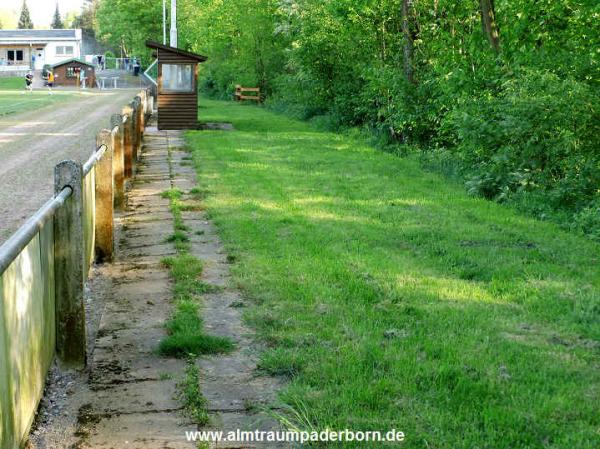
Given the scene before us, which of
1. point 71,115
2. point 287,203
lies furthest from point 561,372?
point 71,115

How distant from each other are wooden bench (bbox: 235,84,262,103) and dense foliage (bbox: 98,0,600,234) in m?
16.8

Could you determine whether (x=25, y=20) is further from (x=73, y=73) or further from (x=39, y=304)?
(x=39, y=304)

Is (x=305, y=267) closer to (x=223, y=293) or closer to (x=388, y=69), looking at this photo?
(x=223, y=293)

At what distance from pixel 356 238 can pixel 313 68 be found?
1944cm

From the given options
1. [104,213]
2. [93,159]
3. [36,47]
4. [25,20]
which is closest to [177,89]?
[104,213]

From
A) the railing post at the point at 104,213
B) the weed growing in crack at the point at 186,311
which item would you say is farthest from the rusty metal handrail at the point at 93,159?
the weed growing in crack at the point at 186,311

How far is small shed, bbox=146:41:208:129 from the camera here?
87.9 feet

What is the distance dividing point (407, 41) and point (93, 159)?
13670 millimetres

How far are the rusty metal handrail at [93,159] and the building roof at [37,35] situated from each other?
4026 inches

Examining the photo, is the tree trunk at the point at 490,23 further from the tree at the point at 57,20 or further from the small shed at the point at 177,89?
the tree at the point at 57,20

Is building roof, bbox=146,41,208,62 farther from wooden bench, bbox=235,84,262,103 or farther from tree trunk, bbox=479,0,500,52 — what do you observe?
wooden bench, bbox=235,84,262,103

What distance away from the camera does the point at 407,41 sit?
20250 mm

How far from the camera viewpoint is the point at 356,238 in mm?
9227

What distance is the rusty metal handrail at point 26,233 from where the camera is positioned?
3653mm
